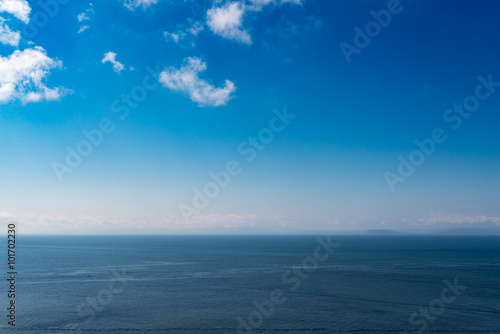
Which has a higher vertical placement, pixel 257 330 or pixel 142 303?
pixel 142 303

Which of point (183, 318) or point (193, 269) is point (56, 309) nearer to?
point (183, 318)

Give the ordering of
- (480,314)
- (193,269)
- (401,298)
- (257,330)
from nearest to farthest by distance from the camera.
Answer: (257,330) → (480,314) → (401,298) → (193,269)

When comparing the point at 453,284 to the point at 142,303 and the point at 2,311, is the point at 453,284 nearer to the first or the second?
the point at 142,303

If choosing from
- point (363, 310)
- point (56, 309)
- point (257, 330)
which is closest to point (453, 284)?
point (363, 310)

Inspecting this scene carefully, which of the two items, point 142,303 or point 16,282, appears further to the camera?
point 16,282

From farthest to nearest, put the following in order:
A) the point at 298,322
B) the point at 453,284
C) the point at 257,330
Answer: the point at 453,284 → the point at 298,322 → the point at 257,330

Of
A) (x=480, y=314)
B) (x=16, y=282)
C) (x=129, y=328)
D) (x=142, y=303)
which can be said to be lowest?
(x=480, y=314)

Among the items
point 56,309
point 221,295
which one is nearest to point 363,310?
point 221,295

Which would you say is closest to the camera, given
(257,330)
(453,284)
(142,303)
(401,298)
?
(257,330)

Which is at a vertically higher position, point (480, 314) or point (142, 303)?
point (142, 303)
